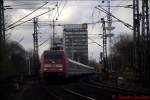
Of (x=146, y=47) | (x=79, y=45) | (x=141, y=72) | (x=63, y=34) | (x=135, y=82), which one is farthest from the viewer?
(x=79, y=45)

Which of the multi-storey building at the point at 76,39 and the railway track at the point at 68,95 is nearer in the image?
the railway track at the point at 68,95

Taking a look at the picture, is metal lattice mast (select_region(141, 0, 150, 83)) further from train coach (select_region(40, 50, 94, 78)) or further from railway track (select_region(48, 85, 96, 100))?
train coach (select_region(40, 50, 94, 78))

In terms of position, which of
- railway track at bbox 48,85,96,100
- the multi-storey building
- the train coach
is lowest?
railway track at bbox 48,85,96,100

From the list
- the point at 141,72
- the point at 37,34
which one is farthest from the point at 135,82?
the point at 37,34

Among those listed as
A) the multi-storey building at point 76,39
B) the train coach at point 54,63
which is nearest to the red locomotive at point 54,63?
the train coach at point 54,63

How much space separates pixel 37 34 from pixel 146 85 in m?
38.4

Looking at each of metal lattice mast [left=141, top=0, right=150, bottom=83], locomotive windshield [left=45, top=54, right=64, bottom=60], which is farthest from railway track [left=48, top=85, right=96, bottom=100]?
locomotive windshield [left=45, top=54, right=64, bottom=60]

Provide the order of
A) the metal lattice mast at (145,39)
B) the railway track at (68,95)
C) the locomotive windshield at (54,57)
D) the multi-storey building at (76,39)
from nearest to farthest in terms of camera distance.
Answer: the railway track at (68,95), the metal lattice mast at (145,39), the locomotive windshield at (54,57), the multi-storey building at (76,39)

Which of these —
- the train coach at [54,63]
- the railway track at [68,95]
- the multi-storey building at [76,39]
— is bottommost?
A: the railway track at [68,95]

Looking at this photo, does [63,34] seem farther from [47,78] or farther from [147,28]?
[147,28]

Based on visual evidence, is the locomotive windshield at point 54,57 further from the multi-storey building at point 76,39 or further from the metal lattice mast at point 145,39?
the multi-storey building at point 76,39

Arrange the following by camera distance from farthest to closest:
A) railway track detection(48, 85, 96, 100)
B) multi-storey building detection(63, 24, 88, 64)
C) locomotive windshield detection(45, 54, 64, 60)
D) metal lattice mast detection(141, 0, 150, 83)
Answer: multi-storey building detection(63, 24, 88, 64), locomotive windshield detection(45, 54, 64, 60), metal lattice mast detection(141, 0, 150, 83), railway track detection(48, 85, 96, 100)

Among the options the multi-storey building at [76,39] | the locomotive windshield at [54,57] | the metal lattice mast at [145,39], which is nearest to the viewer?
the metal lattice mast at [145,39]

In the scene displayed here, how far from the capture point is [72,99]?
103 feet
